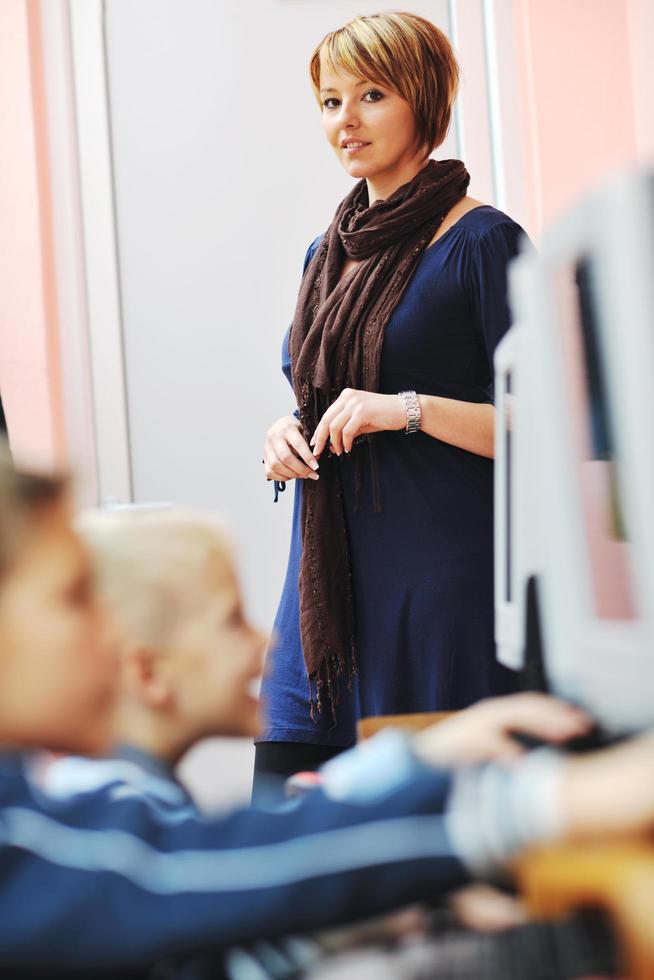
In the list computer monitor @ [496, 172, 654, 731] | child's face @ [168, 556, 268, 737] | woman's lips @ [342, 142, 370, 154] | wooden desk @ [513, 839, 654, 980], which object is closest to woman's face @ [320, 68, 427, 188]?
woman's lips @ [342, 142, 370, 154]

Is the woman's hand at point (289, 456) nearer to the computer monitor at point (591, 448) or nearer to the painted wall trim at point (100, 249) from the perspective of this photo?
the computer monitor at point (591, 448)

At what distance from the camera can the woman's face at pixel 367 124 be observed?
141 cm

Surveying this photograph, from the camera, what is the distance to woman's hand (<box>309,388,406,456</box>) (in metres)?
1.25

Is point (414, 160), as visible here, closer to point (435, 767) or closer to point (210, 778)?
point (435, 767)

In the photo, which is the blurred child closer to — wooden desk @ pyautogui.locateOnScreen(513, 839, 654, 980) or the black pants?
wooden desk @ pyautogui.locateOnScreen(513, 839, 654, 980)

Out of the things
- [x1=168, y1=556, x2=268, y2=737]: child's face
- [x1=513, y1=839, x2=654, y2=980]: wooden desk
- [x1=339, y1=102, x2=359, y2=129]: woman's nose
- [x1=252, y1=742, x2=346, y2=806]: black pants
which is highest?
[x1=339, y1=102, x2=359, y2=129]: woman's nose

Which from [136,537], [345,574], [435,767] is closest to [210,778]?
[345,574]

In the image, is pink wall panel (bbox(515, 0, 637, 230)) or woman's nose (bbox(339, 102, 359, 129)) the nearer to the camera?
woman's nose (bbox(339, 102, 359, 129))

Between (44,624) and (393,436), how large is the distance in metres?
0.81

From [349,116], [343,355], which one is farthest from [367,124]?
[343,355]

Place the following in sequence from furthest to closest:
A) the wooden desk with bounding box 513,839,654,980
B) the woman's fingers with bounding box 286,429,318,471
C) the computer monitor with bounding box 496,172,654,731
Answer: the woman's fingers with bounding box 286,429,318,471, the computer monitor with bounding box 496,172,654,731, the wooden desk with bounding box 513,839,654,980

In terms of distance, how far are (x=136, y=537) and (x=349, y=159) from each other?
87 centimetres

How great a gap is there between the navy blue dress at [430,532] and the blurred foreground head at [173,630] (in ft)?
1.83

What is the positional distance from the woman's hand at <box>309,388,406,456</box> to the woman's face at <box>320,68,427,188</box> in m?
0.35
